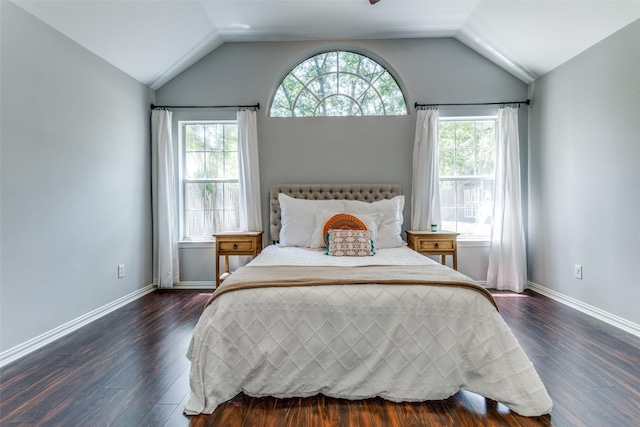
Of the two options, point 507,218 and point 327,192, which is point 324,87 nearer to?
point 327,192

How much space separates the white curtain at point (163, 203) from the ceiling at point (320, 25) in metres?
0.61

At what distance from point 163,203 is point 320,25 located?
289 centimetres

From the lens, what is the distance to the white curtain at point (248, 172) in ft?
13.4

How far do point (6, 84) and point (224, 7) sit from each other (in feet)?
6.85

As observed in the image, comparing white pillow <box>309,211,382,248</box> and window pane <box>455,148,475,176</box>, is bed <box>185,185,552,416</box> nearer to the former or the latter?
white pillow <box>309,211,382,248</box>

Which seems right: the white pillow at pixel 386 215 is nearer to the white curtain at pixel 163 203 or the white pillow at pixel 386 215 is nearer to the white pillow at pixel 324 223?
the white pillow at pixel 324 223

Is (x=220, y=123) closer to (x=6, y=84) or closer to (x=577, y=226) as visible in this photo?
(x=6, y=84)

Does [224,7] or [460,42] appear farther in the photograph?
[460,42]

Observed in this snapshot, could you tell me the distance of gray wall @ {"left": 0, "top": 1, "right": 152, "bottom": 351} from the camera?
7.66ft

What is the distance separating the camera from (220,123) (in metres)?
4.29

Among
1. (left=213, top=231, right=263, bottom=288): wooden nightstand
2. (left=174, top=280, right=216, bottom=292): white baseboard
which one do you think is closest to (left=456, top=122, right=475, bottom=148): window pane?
(left=213, top=231, right=263, bottom=288): wooden nightstand

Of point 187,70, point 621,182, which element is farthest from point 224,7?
point 621,182

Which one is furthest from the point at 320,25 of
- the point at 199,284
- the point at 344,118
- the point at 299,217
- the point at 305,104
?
the point at 199,284

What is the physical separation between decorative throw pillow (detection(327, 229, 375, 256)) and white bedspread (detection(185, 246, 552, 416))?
1175 millimetres
